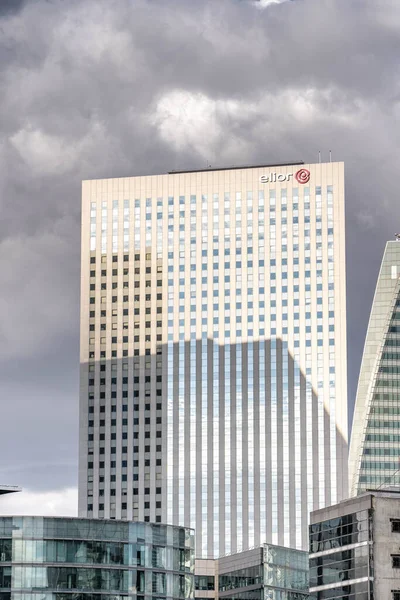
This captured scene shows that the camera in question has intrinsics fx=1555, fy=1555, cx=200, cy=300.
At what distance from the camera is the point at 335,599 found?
19950cm

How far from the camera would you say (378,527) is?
7633 inches

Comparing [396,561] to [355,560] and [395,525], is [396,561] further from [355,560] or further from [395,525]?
[355,560]

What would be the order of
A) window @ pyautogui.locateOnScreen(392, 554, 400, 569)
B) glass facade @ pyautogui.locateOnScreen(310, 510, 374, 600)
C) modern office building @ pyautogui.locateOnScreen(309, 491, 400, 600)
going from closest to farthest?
modern office building @ pyautogui.locateOnScreen(309, 491, 400, 600)
window @ pyautogui.locateOnScreen(392, 554, 400, 569)
glass facade @ pyautogui.locateOnScreen(310, 510, 374, 600)

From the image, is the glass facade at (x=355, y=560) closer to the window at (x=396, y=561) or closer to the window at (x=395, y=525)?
the window at (x=396, y=561)

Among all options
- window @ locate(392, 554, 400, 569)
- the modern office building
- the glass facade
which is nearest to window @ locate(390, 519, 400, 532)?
the modern office building

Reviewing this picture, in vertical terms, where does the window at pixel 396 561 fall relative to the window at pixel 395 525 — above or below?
below

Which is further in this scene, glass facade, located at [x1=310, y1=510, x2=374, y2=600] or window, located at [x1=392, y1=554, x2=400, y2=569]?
glass facade, located at [x1=310, y1=510, x2=374, y2=600]

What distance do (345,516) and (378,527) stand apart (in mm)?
6894

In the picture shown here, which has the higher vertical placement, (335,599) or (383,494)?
(383,494)

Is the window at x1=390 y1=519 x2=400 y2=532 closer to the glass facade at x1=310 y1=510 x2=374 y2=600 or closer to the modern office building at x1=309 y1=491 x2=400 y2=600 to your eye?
the modern office building at x1=309 y1=491 x2=400 y2=600

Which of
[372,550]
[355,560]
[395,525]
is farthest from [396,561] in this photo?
[355,560]

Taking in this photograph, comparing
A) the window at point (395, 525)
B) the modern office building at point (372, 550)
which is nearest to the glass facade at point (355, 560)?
the modern office building at point (372, 550)

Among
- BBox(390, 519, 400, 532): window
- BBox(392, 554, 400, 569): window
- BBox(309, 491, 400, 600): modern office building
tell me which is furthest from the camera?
BBox(390, 519, 400, 532): window

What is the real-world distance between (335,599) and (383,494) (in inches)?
584
